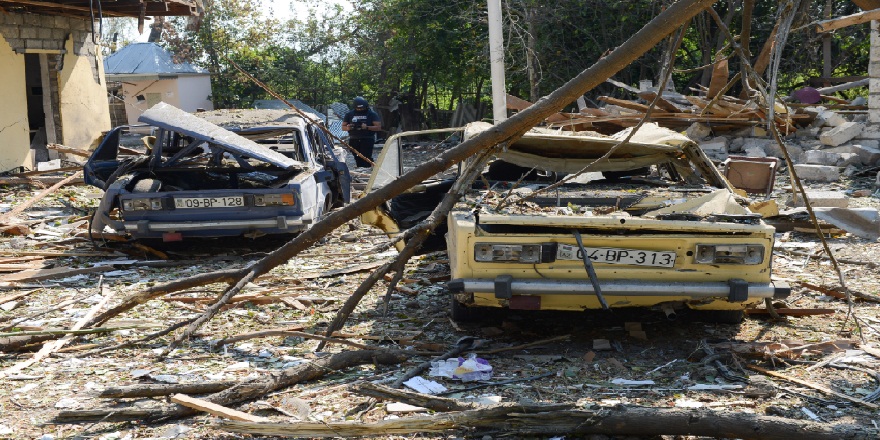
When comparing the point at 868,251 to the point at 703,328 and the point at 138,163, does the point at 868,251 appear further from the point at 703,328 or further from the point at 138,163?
the point at 138,163

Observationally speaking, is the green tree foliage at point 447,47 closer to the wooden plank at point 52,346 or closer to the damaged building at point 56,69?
the damaged building at point 56,69

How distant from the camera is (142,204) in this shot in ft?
29.4

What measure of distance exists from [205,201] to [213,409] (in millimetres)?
4852

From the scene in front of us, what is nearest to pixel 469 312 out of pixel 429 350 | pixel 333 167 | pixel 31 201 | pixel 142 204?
pixel 429 350

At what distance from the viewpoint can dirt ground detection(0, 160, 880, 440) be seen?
4.66 m

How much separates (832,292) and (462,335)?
123 inches

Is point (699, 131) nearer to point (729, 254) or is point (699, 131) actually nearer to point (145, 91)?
point (729, 254)

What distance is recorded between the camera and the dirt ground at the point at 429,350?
466 cm

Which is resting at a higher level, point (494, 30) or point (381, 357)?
point (494, 30)

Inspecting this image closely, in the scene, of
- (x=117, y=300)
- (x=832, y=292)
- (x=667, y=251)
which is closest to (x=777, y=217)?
→ (x=832, y=292)

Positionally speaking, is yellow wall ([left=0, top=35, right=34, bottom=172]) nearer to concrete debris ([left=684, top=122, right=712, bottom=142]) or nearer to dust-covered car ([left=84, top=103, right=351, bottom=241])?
dust-covered car ([left=84, top=103, right=351, bottom=241])

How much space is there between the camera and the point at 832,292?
705cm

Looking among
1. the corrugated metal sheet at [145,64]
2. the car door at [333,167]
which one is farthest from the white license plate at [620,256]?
the corrugated metal sheet at [145,64]

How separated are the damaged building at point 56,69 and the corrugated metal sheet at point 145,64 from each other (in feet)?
34.4
